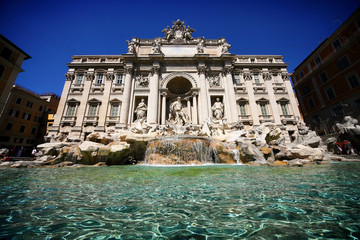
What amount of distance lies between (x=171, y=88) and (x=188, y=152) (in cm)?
1329

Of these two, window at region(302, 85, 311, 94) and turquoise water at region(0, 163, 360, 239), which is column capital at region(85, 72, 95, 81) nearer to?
turquoise water at region(0, 163, 360, 239)

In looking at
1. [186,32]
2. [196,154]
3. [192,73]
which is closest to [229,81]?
[192,73]

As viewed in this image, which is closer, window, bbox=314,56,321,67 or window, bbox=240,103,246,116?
window, bbox=240,103,246,116

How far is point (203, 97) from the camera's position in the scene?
17.9 m

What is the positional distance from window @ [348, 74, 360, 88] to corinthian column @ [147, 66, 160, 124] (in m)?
23.6

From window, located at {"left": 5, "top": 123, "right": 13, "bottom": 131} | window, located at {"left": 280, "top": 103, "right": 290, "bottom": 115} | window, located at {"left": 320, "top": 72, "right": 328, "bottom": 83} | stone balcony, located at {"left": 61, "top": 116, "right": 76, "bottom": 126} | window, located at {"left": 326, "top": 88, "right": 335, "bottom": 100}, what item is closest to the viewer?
stone balcony, located at {"left": 61, "top": 116, "right": 76, "bottom": 126}

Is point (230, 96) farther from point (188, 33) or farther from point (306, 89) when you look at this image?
point (306, 89)

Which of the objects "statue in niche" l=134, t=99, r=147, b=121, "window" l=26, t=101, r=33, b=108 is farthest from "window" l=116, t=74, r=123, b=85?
"window" l=26, t=101, r=33, b=108

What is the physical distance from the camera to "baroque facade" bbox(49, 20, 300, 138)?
17.8 metres

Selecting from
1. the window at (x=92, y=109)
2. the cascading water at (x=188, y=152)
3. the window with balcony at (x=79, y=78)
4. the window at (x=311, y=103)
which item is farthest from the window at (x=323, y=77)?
the window with balcony at (x=79, y=78)

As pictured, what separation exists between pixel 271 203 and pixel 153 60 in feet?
65.5

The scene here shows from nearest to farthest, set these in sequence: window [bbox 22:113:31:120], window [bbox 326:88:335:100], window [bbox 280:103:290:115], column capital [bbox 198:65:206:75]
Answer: column capital [bbox 198:65:206:75], window [bbox 280:103:290:115], window [bbox 326:88:335:100], window [bbox 22:113:31:120]

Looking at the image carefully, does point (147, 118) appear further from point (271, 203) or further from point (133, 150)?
point (271, 203)

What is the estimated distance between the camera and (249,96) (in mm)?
19578
